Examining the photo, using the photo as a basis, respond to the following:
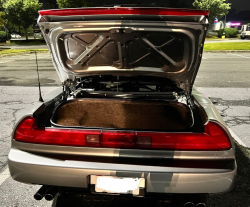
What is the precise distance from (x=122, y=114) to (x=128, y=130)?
69 cm

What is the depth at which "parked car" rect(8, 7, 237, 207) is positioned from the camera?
1.82 m

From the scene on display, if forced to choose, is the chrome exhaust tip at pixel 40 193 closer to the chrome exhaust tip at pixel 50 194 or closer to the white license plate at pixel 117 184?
the chrome exhaust tip at pixel 50 194

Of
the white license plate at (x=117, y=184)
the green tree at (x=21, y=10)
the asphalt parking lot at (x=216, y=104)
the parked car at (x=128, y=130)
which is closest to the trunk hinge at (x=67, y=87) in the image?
the parked car at (x=128, y=130)

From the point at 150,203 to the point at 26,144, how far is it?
125 cm

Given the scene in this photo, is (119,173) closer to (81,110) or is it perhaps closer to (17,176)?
(17,176)

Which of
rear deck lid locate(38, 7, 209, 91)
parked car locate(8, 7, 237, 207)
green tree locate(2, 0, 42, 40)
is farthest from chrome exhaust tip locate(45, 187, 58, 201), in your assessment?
green tree locate(2, 0, 42, 40)

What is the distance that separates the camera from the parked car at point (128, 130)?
182 centimetres

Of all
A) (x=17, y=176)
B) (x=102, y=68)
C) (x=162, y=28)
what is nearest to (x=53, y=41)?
(x=102, y=68)

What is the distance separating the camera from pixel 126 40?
7.76 feet

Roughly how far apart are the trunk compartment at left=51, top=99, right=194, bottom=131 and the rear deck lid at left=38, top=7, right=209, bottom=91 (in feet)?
1.07

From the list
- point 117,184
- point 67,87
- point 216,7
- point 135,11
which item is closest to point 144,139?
point 117,184

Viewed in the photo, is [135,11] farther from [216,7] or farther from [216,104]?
[216,7]

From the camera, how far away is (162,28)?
6.82 ft

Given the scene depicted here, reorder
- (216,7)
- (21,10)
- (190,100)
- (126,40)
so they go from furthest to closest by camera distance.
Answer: (216,7)
(21,10)
(190,100)
(126,40)
